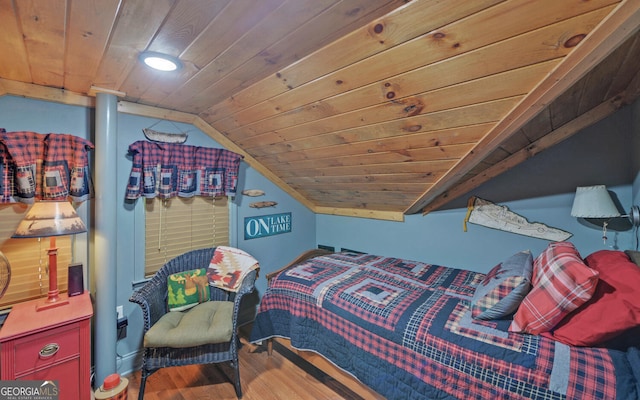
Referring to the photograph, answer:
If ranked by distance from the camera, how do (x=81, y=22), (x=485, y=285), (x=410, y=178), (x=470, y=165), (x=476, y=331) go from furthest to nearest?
(x=410, y=178)
(x=470, y=165)
(x=485, y=285)
(x=476, y=331)
(x=81, y=22)

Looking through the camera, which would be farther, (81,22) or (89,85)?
(89,85)

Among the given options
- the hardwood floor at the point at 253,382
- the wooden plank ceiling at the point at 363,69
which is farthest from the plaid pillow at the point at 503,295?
the hardwood floor at the point at 253,382

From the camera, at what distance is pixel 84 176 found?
6.23ft

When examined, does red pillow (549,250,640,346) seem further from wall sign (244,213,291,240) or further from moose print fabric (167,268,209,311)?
wall sign (244,213,291,240)

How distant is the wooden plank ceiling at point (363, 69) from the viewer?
1.03 metres

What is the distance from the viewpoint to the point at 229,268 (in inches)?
94.6

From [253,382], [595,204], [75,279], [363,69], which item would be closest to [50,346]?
[75,279]

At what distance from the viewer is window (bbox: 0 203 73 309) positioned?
5.64ft

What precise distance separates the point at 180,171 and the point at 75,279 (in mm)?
1065

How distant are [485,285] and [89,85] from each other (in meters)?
2.96

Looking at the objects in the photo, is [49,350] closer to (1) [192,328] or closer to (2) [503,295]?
(1) [192,328]

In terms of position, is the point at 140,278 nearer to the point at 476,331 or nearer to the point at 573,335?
the point at 476,331

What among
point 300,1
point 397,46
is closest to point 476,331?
point 397,46

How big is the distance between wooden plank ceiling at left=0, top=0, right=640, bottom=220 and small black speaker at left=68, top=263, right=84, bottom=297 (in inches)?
46.5
